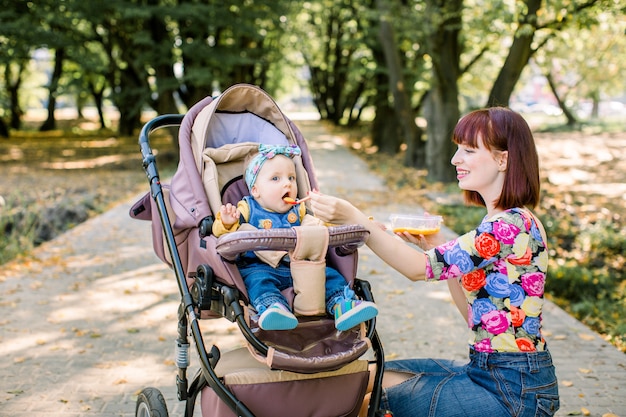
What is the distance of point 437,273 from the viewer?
9.14ft

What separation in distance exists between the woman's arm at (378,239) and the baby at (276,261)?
0.22m

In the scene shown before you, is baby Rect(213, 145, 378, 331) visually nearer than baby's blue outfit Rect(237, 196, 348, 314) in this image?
Yes

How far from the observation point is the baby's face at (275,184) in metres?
3.37

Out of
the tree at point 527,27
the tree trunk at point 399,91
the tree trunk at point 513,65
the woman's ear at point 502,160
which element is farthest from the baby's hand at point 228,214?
the tree trunk at point 399,91

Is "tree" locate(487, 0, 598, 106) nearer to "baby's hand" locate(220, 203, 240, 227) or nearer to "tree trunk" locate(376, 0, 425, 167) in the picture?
"tree trunk" locate(376, 0, 425, 167)

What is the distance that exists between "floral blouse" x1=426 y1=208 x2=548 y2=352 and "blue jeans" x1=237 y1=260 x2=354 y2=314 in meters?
0.45

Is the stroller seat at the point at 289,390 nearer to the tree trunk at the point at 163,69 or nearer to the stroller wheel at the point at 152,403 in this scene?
the stroller wheel at the point at 152,403

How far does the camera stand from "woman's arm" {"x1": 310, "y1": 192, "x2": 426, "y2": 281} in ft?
9.27

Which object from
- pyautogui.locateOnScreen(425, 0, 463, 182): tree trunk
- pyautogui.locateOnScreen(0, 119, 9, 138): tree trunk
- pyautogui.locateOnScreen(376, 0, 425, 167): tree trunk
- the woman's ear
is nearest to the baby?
the woman's ear

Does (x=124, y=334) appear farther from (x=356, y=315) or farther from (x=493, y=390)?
(x=493, y=390)

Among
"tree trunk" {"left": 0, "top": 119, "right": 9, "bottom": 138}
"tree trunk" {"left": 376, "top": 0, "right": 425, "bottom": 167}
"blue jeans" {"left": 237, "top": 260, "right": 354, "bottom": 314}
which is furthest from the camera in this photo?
"tree trunk" {"left": 0, "top": 119, "right": 9, "bottom": 138}

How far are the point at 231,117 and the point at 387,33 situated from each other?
13.3 meters

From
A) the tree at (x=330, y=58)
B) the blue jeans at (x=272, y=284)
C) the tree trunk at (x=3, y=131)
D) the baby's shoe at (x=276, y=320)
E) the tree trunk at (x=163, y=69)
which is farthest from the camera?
the tree at (x=330, y=58)

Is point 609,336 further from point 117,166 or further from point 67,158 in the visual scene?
point 67,158
